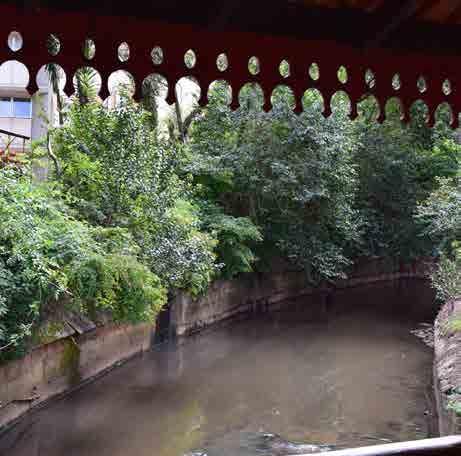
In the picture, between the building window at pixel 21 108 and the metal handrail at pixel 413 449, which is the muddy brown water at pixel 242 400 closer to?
the metal handrail at pixel 413 449

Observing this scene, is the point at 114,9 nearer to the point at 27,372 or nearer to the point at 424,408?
the point at 27,372

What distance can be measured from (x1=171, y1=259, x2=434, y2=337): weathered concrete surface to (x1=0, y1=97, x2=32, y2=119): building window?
28.2ft

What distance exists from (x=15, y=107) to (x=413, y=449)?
65.0 feet

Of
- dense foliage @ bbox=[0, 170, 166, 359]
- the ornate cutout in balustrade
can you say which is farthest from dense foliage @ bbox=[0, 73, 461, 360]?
the ornate cutout in balustrade

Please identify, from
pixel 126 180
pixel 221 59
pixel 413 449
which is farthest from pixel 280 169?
pixel 413 449

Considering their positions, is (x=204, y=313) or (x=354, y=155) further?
(x=354, y=155)

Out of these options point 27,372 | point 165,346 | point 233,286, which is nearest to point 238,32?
point 27,372

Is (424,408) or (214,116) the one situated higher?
(214,116)

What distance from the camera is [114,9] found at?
3236 millimetres

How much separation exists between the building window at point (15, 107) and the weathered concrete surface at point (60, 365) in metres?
10.7

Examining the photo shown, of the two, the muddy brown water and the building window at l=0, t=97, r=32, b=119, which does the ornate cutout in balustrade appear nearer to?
the muddy brown water

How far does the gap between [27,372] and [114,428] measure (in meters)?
1.30

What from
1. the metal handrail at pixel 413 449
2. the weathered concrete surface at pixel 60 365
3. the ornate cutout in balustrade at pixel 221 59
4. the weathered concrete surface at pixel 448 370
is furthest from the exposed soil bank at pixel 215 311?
the metal handrail at pixel 413 449

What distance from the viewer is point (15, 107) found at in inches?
791
